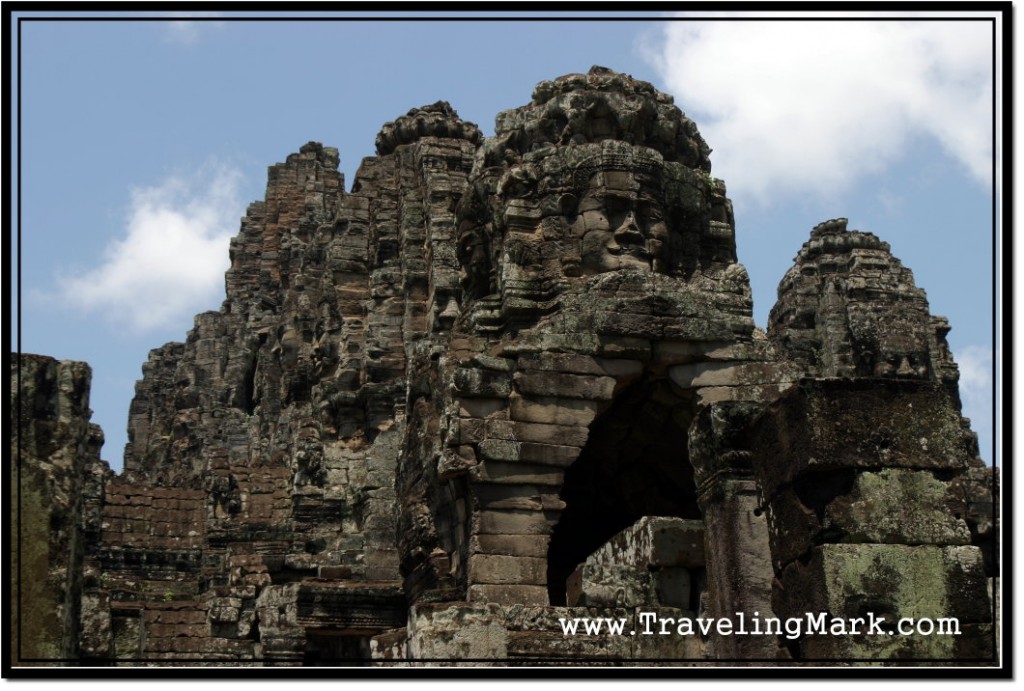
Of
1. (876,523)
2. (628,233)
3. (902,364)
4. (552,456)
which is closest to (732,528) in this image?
(876,523)

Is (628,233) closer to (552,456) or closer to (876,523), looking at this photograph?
(552,456)

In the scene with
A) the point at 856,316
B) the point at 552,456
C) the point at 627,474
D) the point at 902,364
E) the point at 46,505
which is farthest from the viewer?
the point at 856,316

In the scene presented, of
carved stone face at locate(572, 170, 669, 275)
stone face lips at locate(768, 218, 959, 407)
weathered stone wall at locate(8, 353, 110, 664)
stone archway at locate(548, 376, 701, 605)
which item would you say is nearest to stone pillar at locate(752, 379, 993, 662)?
weathered stone wall at locate(8, 353, 110, 664)

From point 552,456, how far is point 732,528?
15.0 feet

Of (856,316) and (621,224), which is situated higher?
(856,316)

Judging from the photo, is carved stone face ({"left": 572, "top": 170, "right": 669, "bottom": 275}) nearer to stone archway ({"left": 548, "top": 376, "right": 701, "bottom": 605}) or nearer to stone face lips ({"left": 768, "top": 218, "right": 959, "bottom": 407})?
stone archway ({"left": 548, "top": 376, "right": 701, "bottom": 605})

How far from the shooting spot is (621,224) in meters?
15.1

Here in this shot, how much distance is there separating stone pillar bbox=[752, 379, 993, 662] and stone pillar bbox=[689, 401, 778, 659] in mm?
263

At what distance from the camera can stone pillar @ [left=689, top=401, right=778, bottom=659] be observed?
28.5 feet

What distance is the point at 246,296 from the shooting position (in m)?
59.7

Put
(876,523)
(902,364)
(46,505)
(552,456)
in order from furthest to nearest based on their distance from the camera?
(902,364) < (552,456) < (46,505) < (876,523)

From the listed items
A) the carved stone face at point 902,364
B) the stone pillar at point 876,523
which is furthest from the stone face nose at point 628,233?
the carved stone face at point 902,364

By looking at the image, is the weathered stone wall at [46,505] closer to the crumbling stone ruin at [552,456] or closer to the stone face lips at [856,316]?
the crumbling stone ruin at [552,456]

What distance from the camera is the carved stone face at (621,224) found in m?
15.0
